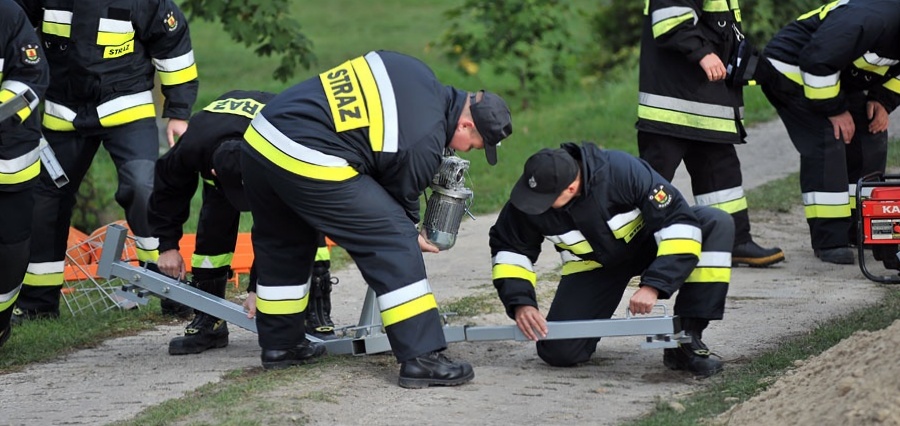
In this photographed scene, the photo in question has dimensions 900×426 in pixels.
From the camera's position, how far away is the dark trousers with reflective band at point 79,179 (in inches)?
281

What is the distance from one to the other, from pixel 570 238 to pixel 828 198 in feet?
9.44

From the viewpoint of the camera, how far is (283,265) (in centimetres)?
570

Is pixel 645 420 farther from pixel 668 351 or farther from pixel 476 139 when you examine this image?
pixel 476 139

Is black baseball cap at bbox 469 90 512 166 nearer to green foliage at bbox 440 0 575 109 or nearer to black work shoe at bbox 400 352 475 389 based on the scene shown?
black work shoe at bbox 400 352 475 389

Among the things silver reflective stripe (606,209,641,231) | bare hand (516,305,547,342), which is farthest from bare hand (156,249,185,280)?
silver reflective stripe (606,209,641,231)

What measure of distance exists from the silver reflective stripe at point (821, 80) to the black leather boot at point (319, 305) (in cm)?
315

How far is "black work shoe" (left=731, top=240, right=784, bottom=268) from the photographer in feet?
25.5

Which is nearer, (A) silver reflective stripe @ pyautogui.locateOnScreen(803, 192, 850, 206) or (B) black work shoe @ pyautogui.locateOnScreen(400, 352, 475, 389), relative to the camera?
(B) black work shoe @ pyautogui.locateOnScreen(400, 352, 475, 389)

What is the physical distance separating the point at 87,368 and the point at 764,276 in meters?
3.89

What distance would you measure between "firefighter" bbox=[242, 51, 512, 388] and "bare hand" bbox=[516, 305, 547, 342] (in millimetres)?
346

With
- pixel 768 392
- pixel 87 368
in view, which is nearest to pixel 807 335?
pixel 768 392

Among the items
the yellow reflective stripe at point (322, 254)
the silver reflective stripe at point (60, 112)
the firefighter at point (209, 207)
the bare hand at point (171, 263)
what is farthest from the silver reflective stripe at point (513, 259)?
the silver reflective stripe at point (60, 112)

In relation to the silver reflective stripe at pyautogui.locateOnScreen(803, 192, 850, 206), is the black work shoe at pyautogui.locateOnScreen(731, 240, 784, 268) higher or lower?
lower

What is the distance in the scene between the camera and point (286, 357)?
5.88 meters
